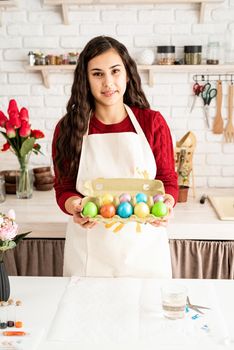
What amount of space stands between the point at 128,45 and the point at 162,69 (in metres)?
0.27

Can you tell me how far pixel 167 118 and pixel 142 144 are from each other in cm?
120

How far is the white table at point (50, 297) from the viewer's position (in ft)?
5.08

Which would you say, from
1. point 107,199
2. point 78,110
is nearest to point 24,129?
point 78,110

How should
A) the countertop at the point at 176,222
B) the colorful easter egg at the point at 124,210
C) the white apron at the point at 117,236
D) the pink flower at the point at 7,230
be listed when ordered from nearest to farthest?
the pink flower at the point at 7,230 < the colorful easter egg at the point at 124,210 < the white apron at the point at 117,236 < the countertop at the point at 176,222

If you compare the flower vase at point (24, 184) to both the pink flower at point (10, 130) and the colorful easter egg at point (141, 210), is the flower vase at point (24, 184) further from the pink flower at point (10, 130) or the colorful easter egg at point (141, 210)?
the colorful easter egg at point (141, 210)

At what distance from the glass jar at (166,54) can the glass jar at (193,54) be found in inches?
3.1

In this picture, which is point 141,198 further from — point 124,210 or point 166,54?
point 166,54

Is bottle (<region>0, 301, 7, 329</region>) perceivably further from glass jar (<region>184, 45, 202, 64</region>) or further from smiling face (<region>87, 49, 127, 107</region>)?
glass jar (<region>184, 45, 202, 64</region>)

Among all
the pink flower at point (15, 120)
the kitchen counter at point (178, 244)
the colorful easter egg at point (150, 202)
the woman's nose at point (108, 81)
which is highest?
the woman's nose at point (108, 81)

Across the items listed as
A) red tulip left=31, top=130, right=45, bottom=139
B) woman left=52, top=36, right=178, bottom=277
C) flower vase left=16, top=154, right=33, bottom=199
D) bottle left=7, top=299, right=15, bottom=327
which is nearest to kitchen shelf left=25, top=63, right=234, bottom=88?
red tulip left=31, top=130, right=45, bottom=139

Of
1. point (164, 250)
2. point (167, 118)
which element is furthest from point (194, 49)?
point (164, 250)

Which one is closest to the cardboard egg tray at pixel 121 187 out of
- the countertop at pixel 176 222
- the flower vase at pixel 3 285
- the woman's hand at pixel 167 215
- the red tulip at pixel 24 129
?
the woman's hand at pixel 167 215

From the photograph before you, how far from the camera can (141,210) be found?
1761 millimetres

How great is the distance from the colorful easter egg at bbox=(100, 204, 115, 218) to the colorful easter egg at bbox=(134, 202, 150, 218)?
0.08 meters
